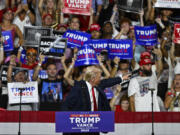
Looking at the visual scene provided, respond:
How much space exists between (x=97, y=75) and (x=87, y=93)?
30cm

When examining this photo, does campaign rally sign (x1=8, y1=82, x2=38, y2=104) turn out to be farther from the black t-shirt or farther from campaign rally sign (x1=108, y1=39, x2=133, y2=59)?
campaign rally sign (x1=108, y1=39, x2=133, y2=59)

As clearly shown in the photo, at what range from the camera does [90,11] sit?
1123cm

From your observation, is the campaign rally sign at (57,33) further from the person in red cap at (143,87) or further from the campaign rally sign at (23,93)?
the person in red cap at (143,87)

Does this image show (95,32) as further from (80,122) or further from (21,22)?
(80,122)

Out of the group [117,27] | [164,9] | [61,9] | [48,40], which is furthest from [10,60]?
[164,9]

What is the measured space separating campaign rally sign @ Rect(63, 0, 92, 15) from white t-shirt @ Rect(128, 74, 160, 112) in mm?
2432

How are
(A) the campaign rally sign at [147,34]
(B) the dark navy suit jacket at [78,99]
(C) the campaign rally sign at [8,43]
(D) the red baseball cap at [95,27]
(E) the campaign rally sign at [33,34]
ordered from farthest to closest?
(A) the campaign rally sign at [147,34] < (D) the red baseball cap at [95,27] < (E) the campaign rally sign at [33,34] < (C) the campaign rally sign at [8,43] < (B) the dark navy suit jacket at [78,99]

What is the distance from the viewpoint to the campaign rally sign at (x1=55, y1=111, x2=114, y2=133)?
22.7 ft

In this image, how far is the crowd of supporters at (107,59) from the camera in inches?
371

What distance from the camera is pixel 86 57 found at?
9.65 meters

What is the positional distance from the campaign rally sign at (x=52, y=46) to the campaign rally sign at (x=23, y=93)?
1054 millimetres

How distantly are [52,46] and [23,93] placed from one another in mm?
1389

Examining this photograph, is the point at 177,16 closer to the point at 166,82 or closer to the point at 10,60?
the point at 166,82

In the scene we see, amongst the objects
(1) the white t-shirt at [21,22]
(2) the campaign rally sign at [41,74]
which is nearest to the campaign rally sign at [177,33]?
(2) the campaign rally sign at [41,74]
